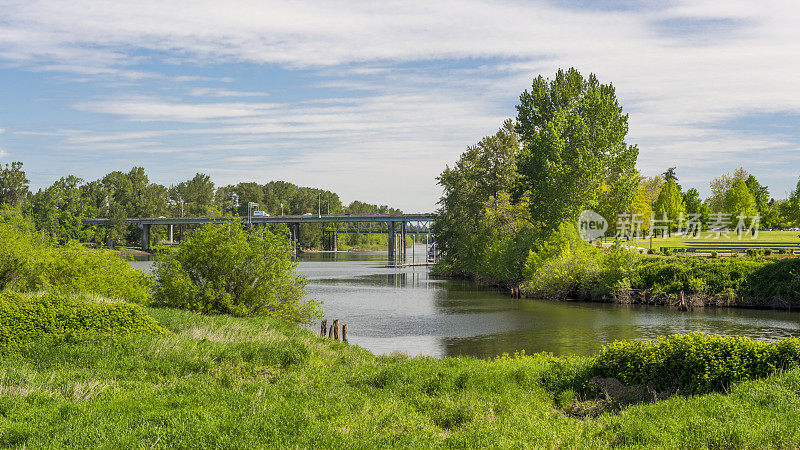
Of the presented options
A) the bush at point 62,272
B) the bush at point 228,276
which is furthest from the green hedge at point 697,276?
the bush at point 62,272

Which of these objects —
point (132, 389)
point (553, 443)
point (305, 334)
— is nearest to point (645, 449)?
point (553, 443)

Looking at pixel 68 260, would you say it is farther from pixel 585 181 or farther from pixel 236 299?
pixel 585 181

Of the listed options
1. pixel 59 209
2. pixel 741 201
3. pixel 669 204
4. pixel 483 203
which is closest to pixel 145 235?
pixel 59 209

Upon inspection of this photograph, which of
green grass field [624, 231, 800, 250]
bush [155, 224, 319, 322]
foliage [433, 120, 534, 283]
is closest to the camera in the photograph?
bush [155, 224, 319, 322]

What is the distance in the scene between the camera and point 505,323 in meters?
39.6

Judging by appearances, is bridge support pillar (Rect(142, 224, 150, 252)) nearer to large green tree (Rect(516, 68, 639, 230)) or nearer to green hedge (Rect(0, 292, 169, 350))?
large green tree (Rect(516, 68, 639, 230))

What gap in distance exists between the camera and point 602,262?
185 feet

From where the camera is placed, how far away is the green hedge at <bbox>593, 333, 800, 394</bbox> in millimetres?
12961

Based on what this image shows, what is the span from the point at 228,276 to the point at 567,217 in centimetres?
4431

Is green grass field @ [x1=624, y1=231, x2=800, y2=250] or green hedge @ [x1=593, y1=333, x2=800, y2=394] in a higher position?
green grass field @ [x1=624, y1=231, x2=800, y2=250]

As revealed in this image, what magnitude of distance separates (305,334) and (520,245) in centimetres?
4501

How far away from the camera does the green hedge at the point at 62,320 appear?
52.7ft

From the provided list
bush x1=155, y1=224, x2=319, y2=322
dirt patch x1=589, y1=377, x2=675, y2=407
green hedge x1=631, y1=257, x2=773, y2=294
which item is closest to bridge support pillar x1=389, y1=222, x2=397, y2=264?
green hedge x1=631, y1=257, x2=773, y2=294

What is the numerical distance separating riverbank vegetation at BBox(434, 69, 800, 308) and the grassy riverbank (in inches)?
1524
